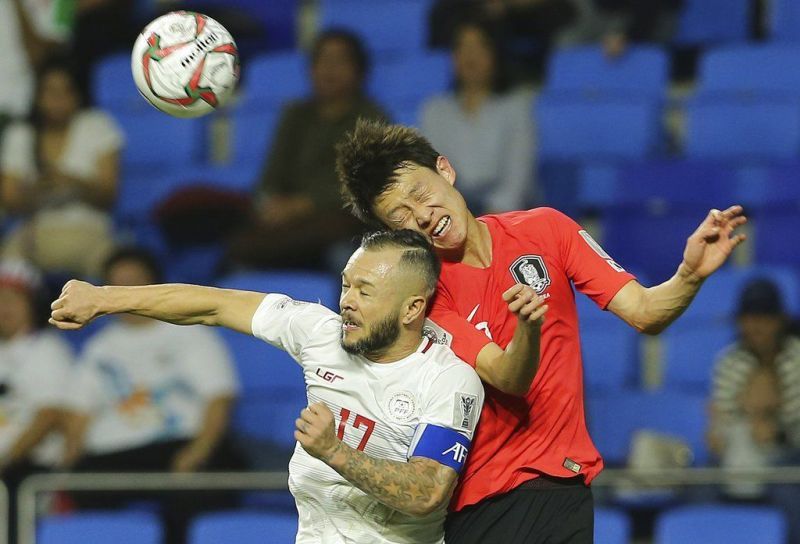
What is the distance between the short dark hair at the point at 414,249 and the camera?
3.71 m

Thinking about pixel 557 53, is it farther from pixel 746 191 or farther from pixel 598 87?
pixel 746 191

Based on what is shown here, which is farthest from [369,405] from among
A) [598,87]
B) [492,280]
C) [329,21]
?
[329,21]

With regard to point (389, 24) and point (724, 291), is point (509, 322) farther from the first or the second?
point (389, 24)

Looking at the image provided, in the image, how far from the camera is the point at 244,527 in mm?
5590

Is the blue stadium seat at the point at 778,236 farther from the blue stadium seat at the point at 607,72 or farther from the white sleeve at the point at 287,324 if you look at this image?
the white sleeve at the point at 287,324

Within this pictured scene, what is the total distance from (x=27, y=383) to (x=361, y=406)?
11.6ft

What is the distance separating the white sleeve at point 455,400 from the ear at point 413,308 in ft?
0.55

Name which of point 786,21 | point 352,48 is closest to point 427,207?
point 352,48

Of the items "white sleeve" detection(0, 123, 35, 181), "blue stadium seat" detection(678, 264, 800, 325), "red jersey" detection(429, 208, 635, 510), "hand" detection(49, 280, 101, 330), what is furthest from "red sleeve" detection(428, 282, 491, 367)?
"white sleeve" detection(0, 123, 35, 181)

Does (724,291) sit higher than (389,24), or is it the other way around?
(389,24)

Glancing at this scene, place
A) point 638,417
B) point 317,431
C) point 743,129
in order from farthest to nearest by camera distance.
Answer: point 743,129 → point 638,417 → point 317,431

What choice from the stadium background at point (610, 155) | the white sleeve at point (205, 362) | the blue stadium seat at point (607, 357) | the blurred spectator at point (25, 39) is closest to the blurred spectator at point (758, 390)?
the stadium background at point (610, 155)

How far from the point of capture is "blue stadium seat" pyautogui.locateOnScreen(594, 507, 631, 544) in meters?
5.30

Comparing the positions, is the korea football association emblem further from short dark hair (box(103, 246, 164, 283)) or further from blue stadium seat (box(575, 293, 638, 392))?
short dark hair (box(103, 246, 164, 283))
